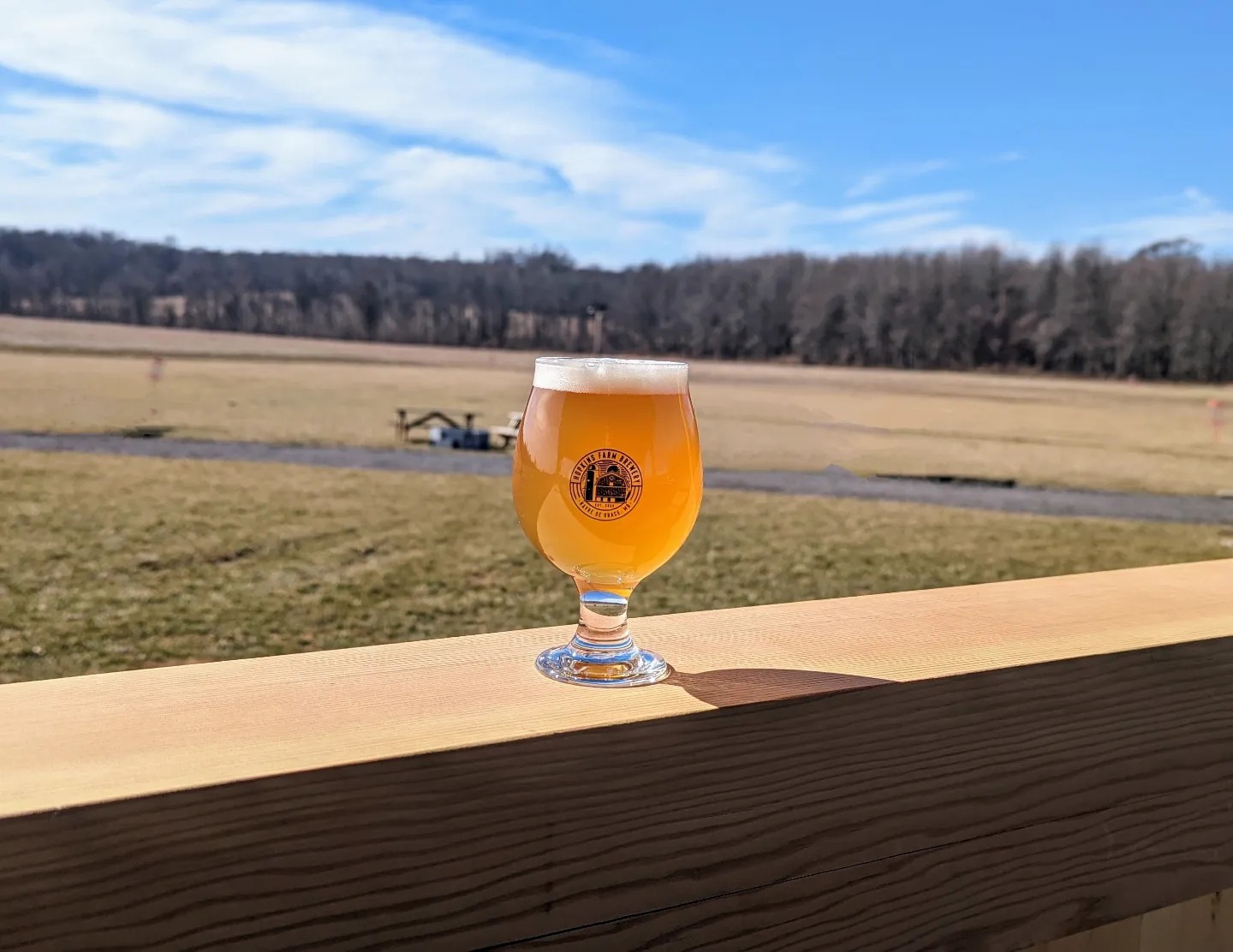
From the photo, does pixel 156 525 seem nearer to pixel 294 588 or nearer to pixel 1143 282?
pixel 294 588

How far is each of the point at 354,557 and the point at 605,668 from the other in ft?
28.5

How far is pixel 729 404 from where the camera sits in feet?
126

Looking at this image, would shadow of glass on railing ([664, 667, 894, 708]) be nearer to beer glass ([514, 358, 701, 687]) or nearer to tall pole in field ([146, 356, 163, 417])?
beer glass ([514, 358, 701, 687])

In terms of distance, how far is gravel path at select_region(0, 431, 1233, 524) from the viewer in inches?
572

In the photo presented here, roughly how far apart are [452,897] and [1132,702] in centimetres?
59

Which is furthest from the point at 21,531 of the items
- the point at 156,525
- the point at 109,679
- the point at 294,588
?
the point at 109,679

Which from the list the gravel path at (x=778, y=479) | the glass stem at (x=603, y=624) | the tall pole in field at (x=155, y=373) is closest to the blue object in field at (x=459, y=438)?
the gravel path at (x=778, y=479)

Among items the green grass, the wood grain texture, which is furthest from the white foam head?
the green grass

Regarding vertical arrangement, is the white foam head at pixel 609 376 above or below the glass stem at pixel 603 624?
above

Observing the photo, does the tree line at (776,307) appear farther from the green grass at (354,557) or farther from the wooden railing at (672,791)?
the wooden railing at (672,791)

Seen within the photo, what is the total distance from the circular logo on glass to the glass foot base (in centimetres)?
11

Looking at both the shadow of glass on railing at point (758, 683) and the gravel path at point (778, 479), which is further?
the gravel path at point (778, 479)

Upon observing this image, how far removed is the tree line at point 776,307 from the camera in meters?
35.8

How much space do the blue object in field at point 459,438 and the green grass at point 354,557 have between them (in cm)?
538
